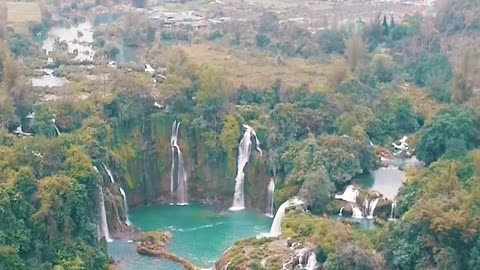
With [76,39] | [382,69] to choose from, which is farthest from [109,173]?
[76,39]

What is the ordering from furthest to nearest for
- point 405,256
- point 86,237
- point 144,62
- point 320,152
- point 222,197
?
point 144,62
point 222,197
point 320,152
point 86,237
point 405,256

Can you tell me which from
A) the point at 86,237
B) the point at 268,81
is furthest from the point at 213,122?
the point at 86,237

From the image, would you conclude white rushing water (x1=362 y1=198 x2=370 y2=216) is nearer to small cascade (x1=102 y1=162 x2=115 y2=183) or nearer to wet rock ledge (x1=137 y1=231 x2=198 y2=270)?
wet rock ledge (x1=137 y1=231 x2=198 y2=270)

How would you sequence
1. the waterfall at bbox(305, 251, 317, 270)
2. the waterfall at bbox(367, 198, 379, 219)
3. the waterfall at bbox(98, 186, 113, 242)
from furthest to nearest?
1. the waterfall at bbox(98, 186, 113, 242)
2. the waterfall at bbox(367, 198, 379, 219)
3. the waterfall at bbox(305, 251, 317, 270)

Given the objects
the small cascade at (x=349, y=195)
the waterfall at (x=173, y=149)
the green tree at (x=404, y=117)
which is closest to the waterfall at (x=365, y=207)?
the small cascade at (x=349, y=195)

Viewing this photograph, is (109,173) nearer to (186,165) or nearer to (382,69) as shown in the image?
(186,165)

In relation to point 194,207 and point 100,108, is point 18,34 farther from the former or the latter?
point 194,207

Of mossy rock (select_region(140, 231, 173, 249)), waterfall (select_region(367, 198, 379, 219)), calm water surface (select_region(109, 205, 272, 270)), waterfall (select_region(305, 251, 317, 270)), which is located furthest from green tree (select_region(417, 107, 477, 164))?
mossy rock (select_region(140, 231, 173, 249))
